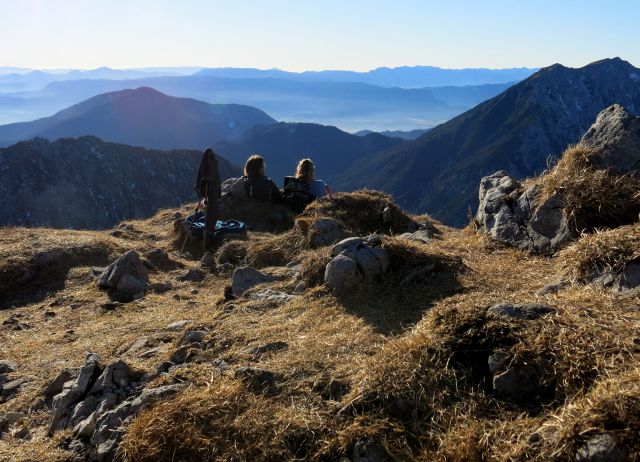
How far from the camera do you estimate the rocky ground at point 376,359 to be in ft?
12.9

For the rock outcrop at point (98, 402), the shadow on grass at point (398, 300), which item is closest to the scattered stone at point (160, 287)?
the rock outcrop at point (98, 402)

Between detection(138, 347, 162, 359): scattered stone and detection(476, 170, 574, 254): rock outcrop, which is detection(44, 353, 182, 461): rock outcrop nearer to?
detection(138, 347, 162, 359): scattered stone

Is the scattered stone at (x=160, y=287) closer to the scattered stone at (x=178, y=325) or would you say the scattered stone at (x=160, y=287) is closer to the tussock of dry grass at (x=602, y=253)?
the scattered stone at (x=178, y=325)

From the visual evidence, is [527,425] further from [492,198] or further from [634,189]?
[492,198]

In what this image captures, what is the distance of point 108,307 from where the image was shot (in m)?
9.93

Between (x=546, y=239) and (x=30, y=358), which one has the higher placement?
(x=546, y=239)

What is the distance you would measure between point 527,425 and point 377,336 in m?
2.00

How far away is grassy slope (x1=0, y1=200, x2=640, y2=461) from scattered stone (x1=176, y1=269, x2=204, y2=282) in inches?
172

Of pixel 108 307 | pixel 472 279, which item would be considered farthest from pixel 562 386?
pixel 108 307

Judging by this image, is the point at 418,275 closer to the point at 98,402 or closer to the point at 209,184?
the point at 98,402

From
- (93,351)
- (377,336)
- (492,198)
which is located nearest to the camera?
(377,336)

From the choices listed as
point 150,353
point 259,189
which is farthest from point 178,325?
point 259,189

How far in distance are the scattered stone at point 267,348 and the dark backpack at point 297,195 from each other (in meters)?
11.2

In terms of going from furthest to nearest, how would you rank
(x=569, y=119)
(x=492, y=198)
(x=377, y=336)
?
1. (x=569, y=119)
2. (x=492, y=198)
3. (x=377, y=336)
